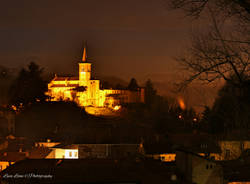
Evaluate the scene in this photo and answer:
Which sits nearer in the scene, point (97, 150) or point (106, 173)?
point (106, 173)

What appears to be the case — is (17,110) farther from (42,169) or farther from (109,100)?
(42,169)

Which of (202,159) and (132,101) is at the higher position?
(132,101)

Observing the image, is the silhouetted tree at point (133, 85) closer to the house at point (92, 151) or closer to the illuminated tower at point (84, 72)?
the illuminated tower at point (84, 72)

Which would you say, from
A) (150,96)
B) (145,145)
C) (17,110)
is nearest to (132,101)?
(150,96)

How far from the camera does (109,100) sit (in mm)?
92688

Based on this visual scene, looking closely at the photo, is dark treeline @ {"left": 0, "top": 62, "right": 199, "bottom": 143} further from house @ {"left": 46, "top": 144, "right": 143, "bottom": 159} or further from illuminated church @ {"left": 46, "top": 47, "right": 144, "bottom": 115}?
house @ {"left": 46, "top": 144, "right": 143, "bottom": 159}

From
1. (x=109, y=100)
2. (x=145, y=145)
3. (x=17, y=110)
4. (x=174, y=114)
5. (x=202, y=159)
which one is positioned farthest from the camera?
(x=109, y=100)

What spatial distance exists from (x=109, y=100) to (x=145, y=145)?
6306 cm

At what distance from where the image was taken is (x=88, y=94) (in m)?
90.8

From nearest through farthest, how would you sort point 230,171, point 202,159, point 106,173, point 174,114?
point 106,173, point 202,159, point 230,171, point 174,114

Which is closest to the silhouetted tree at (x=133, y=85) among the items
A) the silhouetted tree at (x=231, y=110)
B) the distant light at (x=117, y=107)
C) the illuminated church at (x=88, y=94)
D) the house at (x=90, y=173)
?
the illuminated church at (x=88, y=94)

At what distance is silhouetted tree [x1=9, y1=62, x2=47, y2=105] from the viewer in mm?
72500

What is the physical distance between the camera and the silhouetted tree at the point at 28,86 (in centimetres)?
7250

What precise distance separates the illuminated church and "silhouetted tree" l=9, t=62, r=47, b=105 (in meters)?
11.7
